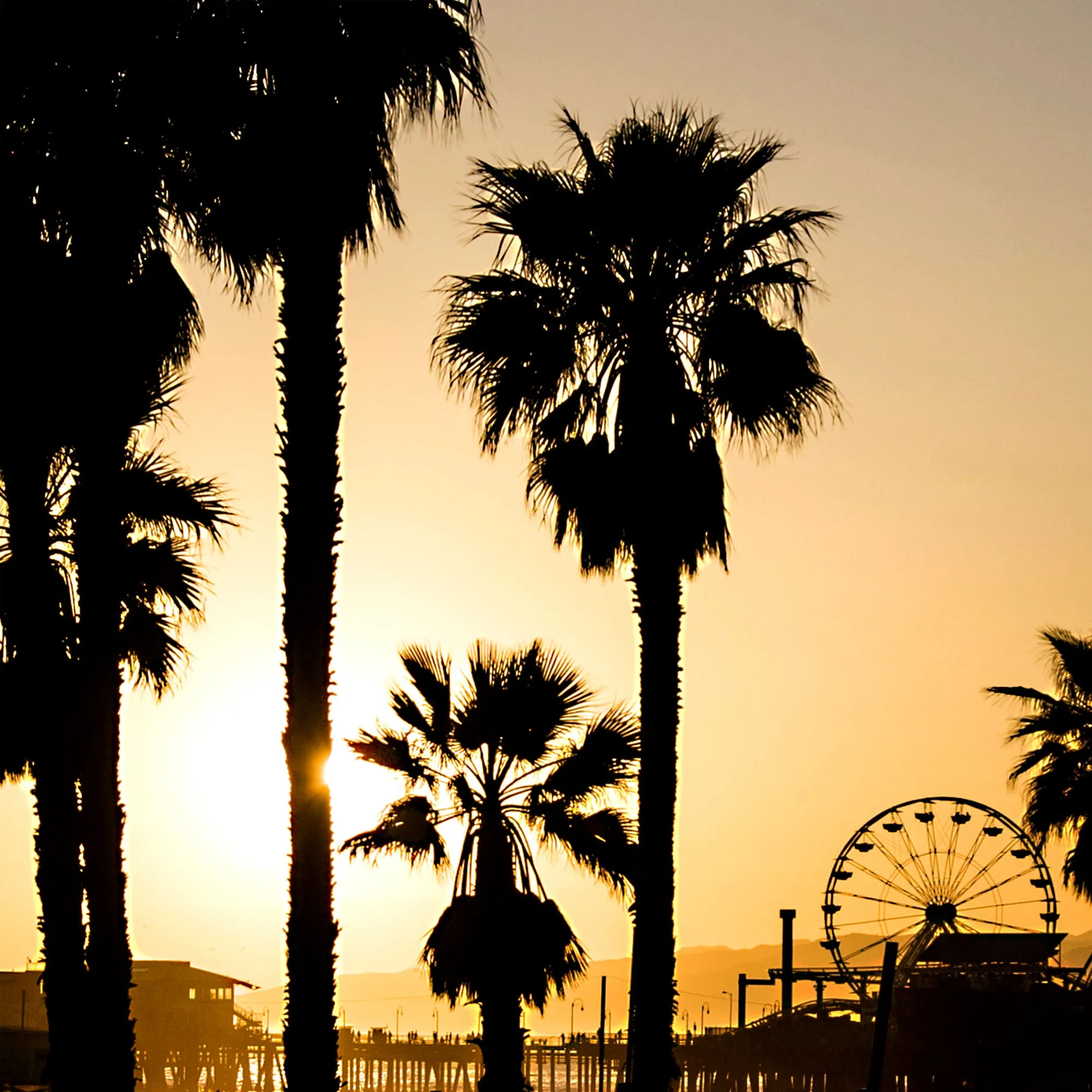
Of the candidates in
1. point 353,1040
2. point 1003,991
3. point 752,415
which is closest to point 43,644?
point 752,415

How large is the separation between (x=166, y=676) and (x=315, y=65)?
10006 millimetres

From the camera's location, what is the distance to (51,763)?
60.2 ft

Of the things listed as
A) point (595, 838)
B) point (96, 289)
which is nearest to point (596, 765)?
point (595, 838)

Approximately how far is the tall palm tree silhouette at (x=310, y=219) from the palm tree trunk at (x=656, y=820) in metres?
5.57

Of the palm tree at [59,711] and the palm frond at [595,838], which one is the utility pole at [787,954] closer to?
the palm frond at [595,838]

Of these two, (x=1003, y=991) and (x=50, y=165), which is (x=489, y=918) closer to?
(x=50, y=165)

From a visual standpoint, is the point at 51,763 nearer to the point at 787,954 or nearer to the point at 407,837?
the point at 407,837

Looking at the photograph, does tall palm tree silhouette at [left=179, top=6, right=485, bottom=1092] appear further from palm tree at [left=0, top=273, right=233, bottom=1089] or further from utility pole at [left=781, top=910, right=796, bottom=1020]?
utility pole at [left=781, top=910, right=796, bottom=1020]

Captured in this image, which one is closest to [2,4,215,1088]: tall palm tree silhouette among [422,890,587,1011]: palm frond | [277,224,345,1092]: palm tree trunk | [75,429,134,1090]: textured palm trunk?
Answer: [75,429,134,1090]: textured palm trunk

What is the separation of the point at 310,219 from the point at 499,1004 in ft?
43.1

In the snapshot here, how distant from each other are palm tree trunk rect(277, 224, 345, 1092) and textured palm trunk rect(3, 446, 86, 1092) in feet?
17.1

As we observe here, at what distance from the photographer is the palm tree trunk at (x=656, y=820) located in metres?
18.0

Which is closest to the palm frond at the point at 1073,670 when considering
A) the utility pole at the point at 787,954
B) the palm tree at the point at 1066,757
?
the palm tree at the point at 1066,757

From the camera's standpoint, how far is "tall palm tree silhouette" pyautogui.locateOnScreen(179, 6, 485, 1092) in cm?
1305
